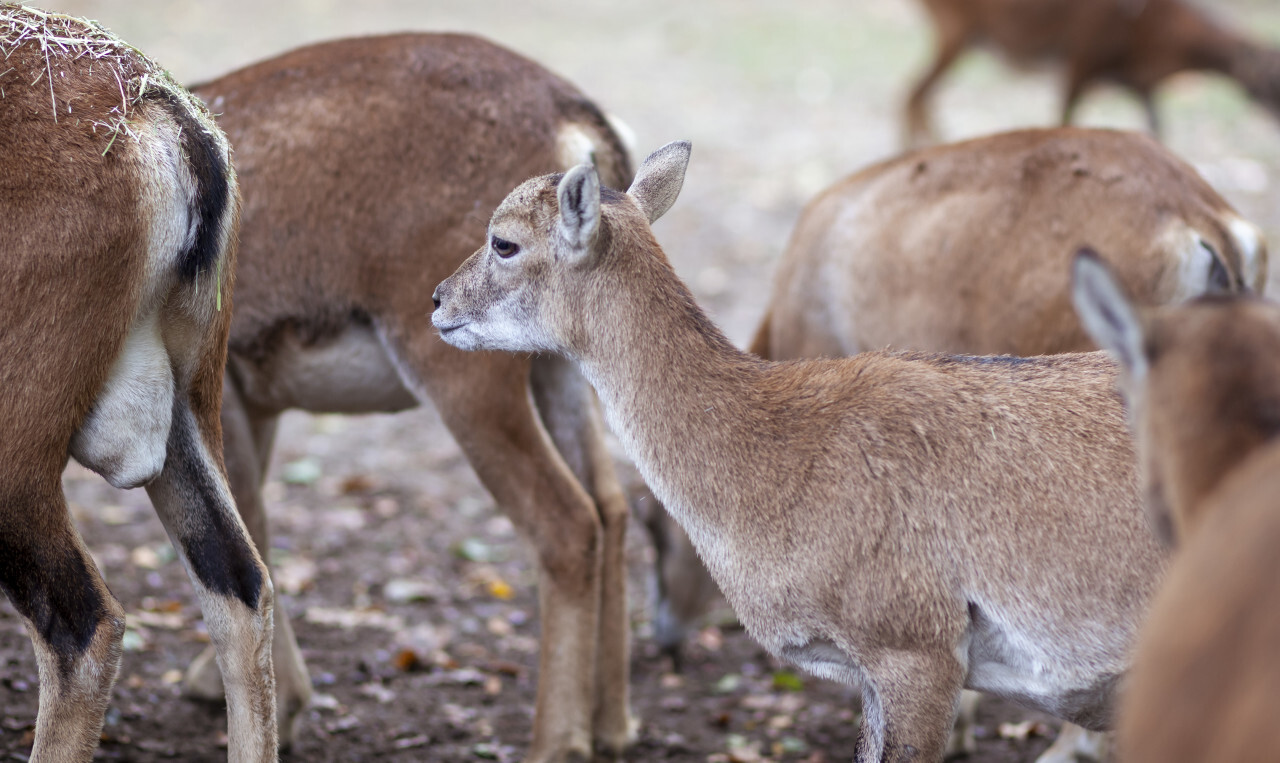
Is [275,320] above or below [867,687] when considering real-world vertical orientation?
above

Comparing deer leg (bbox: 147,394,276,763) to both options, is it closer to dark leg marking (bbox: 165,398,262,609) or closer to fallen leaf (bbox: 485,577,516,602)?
dark leg marking (bbox: 165,398,262,609)

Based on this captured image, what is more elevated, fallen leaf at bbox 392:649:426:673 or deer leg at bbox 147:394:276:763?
deer leg at bbox 147:394:276:763

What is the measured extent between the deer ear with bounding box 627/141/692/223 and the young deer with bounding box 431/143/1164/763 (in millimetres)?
209

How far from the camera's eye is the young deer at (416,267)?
174 inches

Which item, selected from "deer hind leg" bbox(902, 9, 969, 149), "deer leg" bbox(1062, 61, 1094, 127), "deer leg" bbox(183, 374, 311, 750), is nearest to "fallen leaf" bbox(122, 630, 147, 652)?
"deer leg" bbox(183, 374, 311, 750)

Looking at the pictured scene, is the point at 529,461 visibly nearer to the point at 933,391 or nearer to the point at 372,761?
the point at 372,761

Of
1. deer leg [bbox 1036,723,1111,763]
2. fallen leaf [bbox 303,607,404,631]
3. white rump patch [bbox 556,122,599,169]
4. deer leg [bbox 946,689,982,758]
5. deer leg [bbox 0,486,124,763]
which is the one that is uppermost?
white rump patch [bbox 556,122,599,169]

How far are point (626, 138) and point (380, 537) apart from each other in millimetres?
3044

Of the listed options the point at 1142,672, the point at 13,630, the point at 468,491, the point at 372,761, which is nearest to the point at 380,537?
the point at 468,491

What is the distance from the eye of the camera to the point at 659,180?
390 centimetres

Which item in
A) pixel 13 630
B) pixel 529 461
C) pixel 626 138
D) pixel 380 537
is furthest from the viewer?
pixel 380 537

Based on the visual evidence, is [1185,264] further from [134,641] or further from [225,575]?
[134,641]

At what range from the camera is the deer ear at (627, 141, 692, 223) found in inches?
153

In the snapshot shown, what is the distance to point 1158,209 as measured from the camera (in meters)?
4.53
